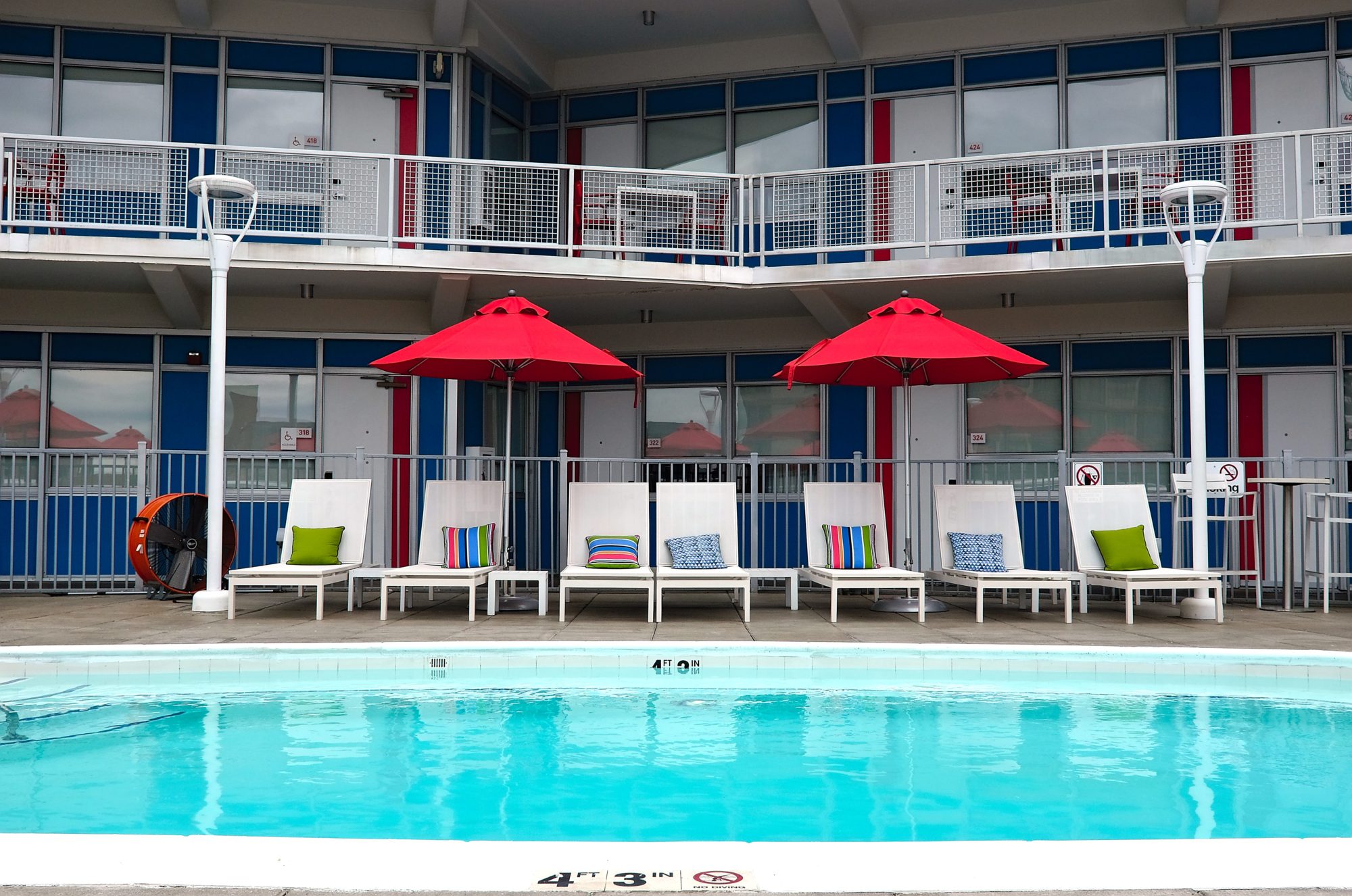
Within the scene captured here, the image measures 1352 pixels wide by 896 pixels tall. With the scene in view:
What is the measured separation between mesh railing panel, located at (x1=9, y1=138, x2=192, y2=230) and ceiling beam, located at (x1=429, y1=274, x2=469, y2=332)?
2.68 metres

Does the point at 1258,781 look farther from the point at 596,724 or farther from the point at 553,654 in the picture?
the point at 553,654

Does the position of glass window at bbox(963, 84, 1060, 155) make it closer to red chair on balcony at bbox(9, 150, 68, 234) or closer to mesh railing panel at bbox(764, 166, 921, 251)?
mesh railing panel at bbox(764, 166, 921, 251)

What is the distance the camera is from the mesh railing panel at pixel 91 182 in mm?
10930

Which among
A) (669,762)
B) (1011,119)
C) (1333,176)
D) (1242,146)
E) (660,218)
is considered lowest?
(669,762)

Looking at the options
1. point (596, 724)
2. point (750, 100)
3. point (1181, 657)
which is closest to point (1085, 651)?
point (1181, 657)

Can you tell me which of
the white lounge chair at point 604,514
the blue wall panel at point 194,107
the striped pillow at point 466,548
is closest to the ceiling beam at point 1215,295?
the white lounge chair at point 604,514

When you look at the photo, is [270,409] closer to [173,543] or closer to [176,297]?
[176,297]

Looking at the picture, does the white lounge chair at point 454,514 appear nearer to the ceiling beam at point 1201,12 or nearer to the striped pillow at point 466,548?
the striped pillow at point 466,548

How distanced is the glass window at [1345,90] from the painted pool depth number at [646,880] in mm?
12748

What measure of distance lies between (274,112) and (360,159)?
6.43 feet

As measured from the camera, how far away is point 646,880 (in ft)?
9.16

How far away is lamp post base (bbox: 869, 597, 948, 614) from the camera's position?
9156mm

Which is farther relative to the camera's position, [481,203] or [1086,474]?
[481,203]

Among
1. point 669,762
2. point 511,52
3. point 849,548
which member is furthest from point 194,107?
point 669,762
